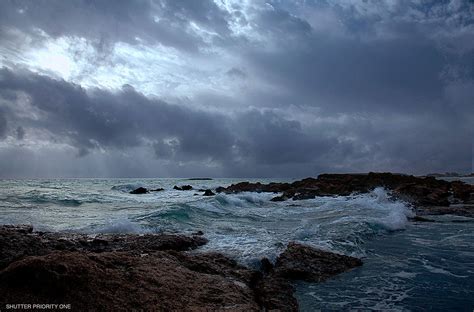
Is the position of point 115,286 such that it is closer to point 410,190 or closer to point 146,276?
point 146,276

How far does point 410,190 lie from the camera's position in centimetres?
2625

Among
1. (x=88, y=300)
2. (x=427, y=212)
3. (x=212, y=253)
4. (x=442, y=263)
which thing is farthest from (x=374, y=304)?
(x=427, y=212)

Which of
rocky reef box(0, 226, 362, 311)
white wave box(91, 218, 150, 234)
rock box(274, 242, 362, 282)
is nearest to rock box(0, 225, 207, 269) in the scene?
rocky reef box(0, 226, 362, 311)

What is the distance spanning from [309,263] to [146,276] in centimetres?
360

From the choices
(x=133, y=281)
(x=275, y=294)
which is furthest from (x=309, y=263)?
(x=133, y=281)

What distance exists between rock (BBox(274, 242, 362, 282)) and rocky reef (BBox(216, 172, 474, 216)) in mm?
14440

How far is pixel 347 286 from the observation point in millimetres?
5969

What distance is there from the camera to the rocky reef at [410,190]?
845 inches

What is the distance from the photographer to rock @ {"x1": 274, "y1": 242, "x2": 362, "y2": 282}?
625cm

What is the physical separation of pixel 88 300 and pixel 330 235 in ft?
26.3

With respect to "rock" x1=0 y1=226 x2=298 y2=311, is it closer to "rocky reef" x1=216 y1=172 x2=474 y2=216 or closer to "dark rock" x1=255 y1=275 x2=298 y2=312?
Answer: "dark rock" x1=255 y1=275 x2=298 y2=312

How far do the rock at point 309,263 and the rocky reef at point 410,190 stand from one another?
1444 cm

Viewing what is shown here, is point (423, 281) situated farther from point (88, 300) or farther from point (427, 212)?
point (427, 212)

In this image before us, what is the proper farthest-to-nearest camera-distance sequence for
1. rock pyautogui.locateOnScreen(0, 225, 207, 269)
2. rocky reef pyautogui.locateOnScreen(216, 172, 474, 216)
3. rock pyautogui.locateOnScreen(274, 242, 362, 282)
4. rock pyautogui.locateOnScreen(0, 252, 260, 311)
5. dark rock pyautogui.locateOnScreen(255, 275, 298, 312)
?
rocky reef pyautogui.locateOnScreen(216, 172, 474, 216) → rock pyautogui.locateOnScreen(274, 242, 362, 282) → rock pyautogui.locateOnScreen(0, 225, 207, 269) → dark rock pyautogui.locateOnScreen(255, 275, 298, 312) → rock pyautogui.locateOnScreen(0, 252, 260, 311)
